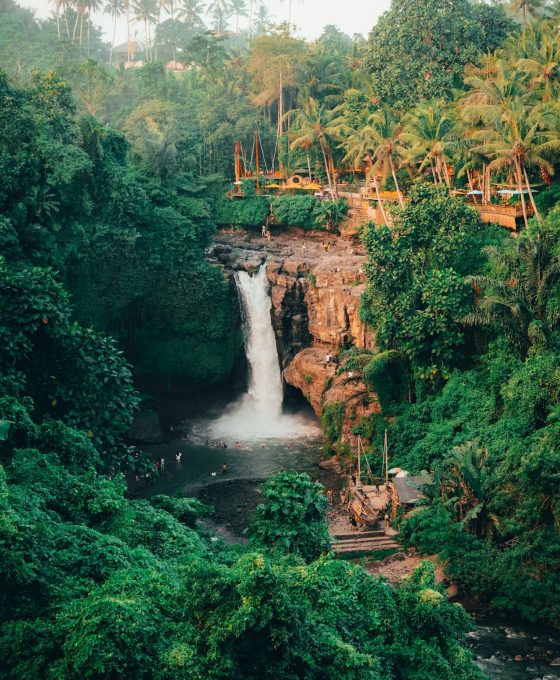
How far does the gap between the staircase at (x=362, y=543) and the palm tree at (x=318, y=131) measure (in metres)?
25.2

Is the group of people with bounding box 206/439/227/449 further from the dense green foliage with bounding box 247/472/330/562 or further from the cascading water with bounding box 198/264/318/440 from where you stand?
the dense green foliage with bounding box 247/472/330/562

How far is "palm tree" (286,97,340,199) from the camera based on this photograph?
4888 cm

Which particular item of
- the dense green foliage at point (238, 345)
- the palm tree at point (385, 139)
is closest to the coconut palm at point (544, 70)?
the dense green foliage at point (238, 345)

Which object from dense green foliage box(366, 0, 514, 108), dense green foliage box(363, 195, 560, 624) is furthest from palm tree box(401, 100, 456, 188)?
dense green foliage box(366, 0, 514, 108)

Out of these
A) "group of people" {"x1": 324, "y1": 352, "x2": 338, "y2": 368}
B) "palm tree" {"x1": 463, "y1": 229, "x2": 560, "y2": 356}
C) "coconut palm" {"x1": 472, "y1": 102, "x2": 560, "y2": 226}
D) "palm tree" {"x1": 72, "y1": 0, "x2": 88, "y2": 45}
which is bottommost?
"group of people" {"x1": 324, "y1": 352, "x2": 338, "y2": 368}

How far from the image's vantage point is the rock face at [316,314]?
123ft

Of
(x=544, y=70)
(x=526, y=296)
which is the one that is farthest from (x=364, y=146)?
(x=526, y=296)

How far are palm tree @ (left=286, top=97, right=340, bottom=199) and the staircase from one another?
25.2 meters

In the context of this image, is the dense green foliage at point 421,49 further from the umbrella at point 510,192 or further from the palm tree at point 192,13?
the palm tree at point 192,13

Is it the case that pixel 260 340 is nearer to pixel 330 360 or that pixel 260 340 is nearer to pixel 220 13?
pixel 330 360

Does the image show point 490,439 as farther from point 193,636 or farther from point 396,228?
point 193,636

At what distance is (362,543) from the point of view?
29.1 meters

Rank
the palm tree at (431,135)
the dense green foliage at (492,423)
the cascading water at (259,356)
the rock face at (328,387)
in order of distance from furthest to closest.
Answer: the cascading water at (259,356) → the palm tree at (431,135) → the rock face at (328,387) → the dense green foliage at (492,423)

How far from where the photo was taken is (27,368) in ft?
90.2
